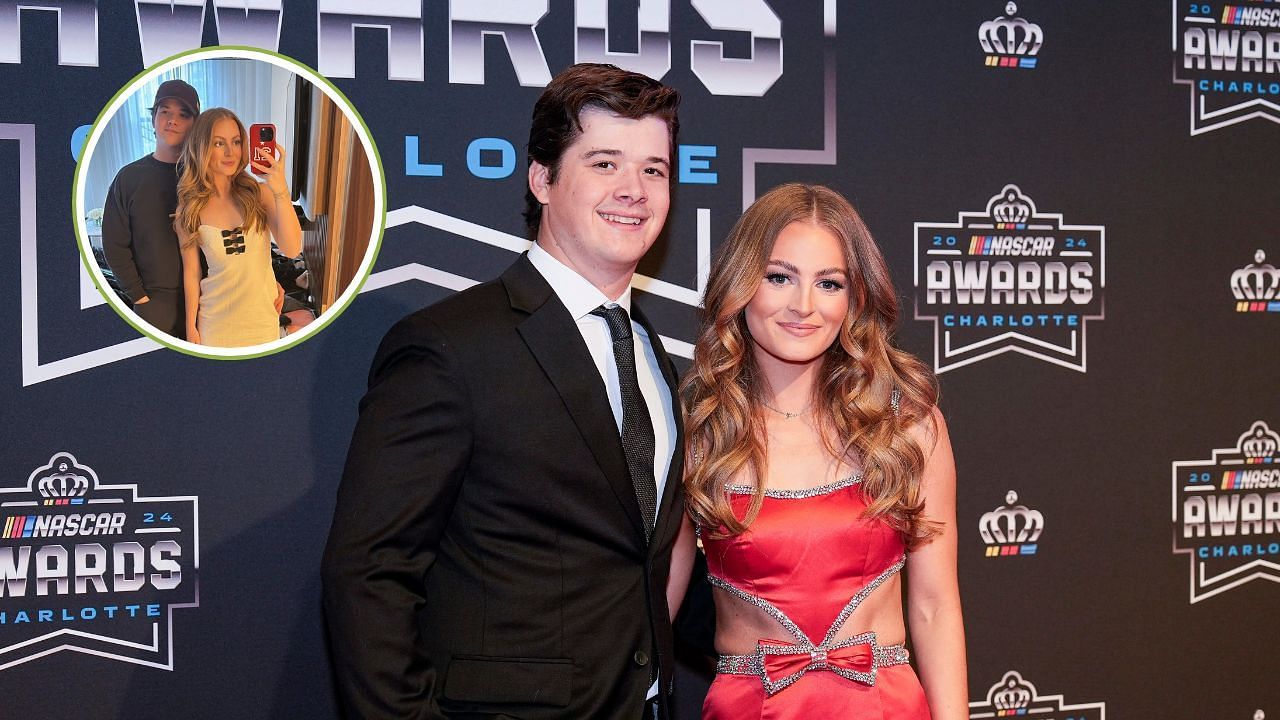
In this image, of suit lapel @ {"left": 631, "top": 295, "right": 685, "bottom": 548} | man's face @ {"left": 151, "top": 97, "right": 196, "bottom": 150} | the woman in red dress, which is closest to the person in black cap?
man's face @ {"left": 151, "top": 97, "right": 196, "bottom": 150}

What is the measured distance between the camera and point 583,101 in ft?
6.30

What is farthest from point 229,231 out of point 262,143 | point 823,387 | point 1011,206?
point 1011,206

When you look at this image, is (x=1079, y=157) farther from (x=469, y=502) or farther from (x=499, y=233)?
(x=469, y=502)

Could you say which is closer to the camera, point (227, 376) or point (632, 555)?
point (632, 555)

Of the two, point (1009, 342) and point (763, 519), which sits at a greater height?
point (1009, 342)

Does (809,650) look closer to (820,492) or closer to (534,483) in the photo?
(820,492)

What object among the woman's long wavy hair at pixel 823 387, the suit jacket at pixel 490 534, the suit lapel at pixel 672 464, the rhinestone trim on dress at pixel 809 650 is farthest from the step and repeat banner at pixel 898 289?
the suit jacket at pixel 490 534

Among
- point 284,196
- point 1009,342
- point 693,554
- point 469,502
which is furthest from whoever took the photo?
point 1009,342

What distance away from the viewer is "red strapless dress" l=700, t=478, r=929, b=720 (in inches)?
84.5

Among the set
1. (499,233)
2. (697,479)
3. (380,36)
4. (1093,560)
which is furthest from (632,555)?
(1093,560)

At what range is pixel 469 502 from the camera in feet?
5.64

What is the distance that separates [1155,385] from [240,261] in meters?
2.61

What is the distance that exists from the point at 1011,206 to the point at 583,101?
1.62m

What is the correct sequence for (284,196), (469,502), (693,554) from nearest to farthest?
(469,502) < (693,554) < (284,196)
